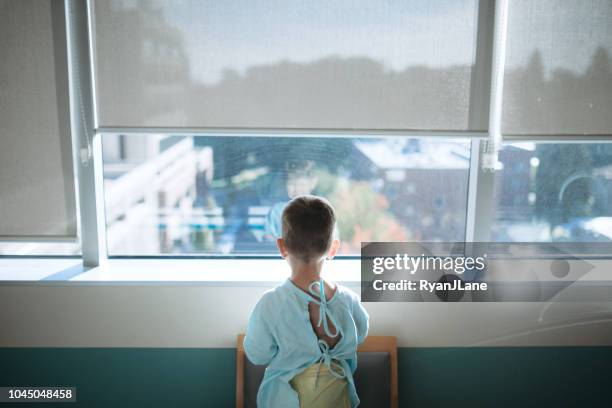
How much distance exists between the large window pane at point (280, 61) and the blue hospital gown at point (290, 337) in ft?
2.65

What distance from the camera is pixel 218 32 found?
87.8 inches

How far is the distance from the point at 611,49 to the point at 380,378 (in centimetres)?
171

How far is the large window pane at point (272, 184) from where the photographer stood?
2490mm

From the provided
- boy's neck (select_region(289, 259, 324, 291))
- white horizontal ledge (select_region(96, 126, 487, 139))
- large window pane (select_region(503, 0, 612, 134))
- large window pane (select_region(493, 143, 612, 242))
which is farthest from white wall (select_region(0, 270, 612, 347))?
large window pane (select_region(503, 0, 612, 134))

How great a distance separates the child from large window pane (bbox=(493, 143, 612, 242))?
1.09 meters

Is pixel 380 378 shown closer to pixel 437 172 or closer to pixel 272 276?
pixel 272 276

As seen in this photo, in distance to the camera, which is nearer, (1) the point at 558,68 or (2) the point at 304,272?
(2) the point at 304,272

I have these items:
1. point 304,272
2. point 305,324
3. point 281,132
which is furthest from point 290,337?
point 281,132

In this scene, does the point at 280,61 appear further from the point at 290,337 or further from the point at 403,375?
the point at 403,375

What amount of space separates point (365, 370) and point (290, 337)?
615 millimetres

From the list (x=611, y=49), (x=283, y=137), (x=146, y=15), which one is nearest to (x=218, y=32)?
(x=146, y=15)

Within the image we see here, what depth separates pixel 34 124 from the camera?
228 cm

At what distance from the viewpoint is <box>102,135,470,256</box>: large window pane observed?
2.49m

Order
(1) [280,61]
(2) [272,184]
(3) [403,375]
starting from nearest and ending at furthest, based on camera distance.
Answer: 1. (1) [280,61]
2. (3) [403,375]
3. (2) [272,184]
